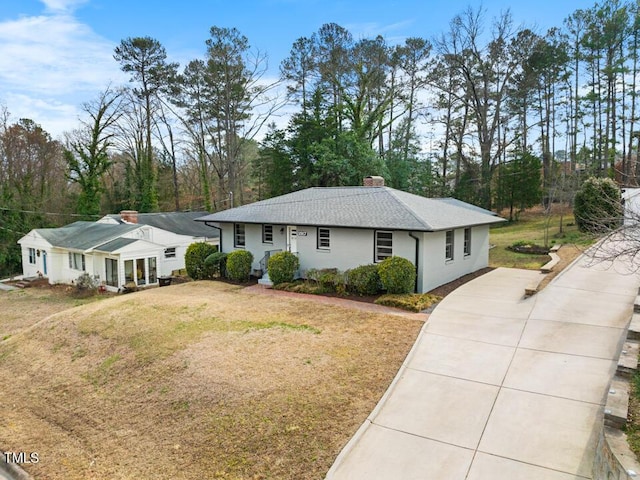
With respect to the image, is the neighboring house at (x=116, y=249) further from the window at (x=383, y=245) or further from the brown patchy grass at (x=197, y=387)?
the window at (x=383, y=245)

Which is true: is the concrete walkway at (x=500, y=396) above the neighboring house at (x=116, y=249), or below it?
below

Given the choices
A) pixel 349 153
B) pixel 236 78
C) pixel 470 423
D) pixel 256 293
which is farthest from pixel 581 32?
pixel 470 423

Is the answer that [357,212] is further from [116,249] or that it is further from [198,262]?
[116,249]

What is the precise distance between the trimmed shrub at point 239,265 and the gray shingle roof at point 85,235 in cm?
883

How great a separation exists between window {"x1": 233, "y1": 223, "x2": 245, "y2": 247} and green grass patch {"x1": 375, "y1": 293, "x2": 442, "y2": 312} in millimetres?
7931

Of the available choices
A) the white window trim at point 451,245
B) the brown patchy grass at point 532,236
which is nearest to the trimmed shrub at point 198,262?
the white window trim at point 451,245

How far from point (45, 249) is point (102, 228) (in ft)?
10.6

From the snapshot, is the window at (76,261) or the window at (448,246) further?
the window at (76,261)

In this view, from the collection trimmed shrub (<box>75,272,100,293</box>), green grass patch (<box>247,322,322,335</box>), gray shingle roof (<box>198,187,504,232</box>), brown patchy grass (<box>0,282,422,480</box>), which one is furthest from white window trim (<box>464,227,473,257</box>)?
trimmed shrub (<box>75,272,100,293</box>)

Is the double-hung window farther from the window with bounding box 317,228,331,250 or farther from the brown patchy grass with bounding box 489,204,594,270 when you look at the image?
the brown patchy grass with bounding box 489,204,594,270

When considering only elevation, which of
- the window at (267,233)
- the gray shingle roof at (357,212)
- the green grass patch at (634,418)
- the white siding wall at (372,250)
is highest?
the gray shingle roof at (357,212)

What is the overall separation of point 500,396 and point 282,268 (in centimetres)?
959

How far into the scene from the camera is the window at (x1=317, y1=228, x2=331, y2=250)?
50.5ft

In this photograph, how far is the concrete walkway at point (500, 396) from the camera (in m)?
5.33
